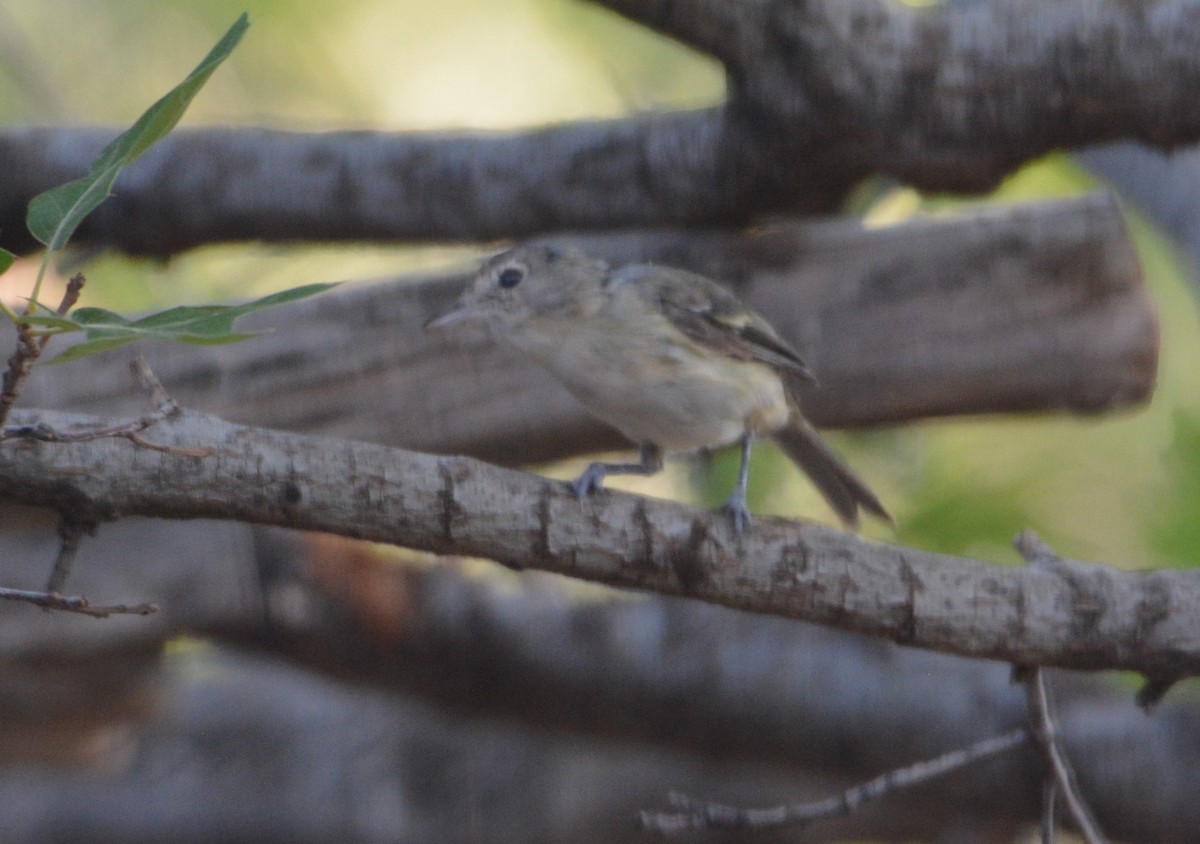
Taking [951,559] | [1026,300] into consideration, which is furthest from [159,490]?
[1026,300]

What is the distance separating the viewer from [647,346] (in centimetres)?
296

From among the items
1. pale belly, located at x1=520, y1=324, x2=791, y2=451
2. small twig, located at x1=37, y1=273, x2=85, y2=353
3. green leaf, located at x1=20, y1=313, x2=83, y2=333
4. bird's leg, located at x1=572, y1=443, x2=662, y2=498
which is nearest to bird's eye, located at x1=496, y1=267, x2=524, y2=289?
pale belly, located at x1=520, y1=324, x2=791, y2=451

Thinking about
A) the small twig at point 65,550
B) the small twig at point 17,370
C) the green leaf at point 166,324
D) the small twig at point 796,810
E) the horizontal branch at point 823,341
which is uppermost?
the green leaf at point 166,324

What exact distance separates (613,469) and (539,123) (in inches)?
67.1

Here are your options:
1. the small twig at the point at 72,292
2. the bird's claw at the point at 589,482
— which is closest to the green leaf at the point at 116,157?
the small twig at the point at 72,292

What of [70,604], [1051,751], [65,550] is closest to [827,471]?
[1051,751]

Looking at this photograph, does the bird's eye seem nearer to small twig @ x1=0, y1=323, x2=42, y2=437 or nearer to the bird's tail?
the bird's tail

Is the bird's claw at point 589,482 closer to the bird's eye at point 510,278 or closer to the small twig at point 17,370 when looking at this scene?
the bird's eye at point 510,278

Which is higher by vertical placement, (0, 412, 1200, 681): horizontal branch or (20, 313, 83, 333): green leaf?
(20, 313, 83, 333): green leaf

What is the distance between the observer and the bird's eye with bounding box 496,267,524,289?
10.4 feet

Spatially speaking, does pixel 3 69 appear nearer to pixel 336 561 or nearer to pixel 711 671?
pixel 336 561

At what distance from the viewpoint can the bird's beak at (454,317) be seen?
3.10 metres

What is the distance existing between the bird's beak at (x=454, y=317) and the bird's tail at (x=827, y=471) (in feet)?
2.78

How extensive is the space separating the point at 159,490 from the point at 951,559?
1366 mm
